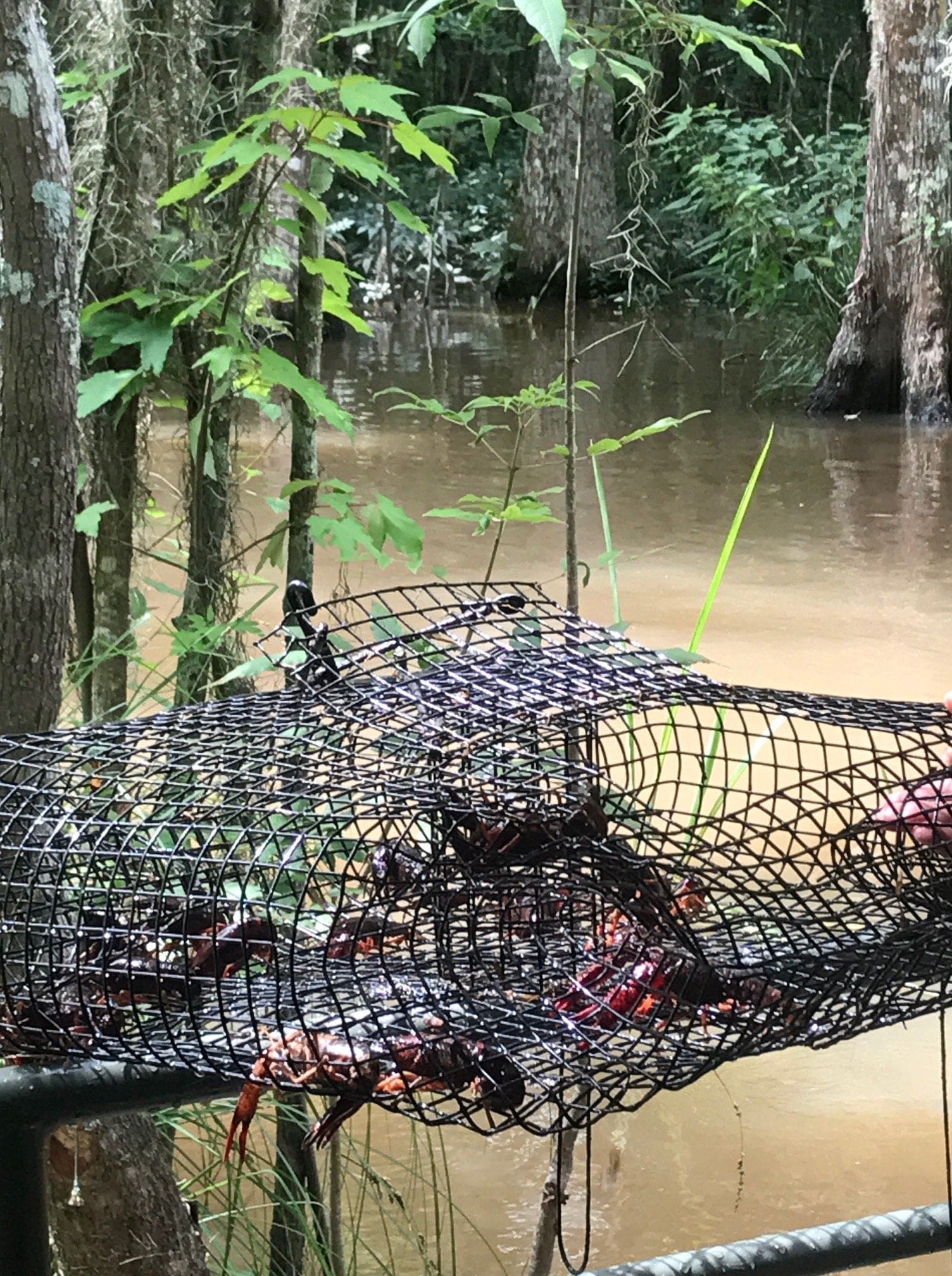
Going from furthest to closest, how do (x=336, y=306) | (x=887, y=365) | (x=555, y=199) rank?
(x=555, y=199) < (x=887, y=365) < (x=336, y=306)

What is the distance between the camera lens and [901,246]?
796 centimetres

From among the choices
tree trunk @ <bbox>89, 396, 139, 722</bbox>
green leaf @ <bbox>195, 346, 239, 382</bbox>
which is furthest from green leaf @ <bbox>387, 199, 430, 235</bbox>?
tree trunk @ <bbox>89, 396, 139, 722</bbox>

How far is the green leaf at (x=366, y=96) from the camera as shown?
1834 millimetres

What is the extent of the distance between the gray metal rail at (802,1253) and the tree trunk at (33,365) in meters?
0.81

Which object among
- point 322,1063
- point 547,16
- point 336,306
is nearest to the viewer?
point 322,1063

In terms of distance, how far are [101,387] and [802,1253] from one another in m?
1.58

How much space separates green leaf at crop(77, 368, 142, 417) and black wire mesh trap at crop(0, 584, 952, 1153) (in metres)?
1.04

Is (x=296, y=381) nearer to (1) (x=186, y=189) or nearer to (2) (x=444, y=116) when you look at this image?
(1) (x=186, y=189)

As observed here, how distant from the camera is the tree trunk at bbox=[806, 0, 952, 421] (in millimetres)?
7648

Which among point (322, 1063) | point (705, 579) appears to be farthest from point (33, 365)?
point (705, 579)

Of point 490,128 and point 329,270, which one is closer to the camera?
point 490,128

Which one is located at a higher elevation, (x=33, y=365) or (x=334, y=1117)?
(x=33, y=365)

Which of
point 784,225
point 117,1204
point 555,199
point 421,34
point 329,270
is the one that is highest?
point 555,199

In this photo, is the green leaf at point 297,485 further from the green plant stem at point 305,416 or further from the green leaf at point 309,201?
the green leaf at point 309,201
